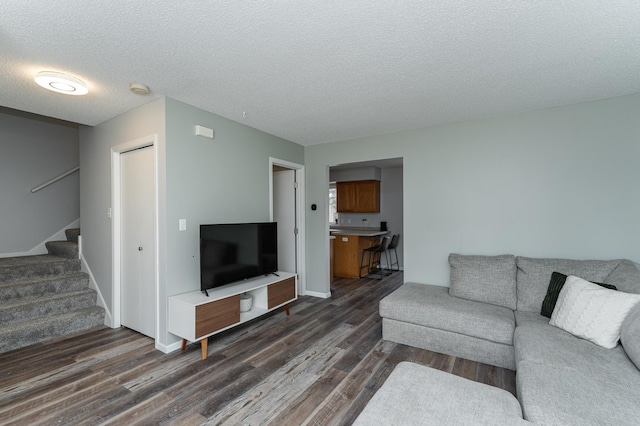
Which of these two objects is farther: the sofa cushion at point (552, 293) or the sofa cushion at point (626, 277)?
the sofa cushion at point (552, 293)

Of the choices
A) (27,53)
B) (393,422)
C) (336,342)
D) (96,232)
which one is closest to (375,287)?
(336,342)

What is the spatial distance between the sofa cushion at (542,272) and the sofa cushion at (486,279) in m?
0.08

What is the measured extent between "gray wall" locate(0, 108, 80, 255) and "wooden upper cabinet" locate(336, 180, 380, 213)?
5.17 meters

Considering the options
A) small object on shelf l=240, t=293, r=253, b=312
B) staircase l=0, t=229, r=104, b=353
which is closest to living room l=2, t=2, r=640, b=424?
staircase l=0, t=229, r=104, b=353

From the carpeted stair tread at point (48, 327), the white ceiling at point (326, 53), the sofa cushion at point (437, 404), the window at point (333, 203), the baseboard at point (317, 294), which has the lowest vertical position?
the baseboard at point (317, 294)

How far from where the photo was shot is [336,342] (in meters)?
2.93

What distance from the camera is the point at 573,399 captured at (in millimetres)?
1403

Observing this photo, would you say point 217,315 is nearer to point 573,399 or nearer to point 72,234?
point 573,399

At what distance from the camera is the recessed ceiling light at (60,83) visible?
2.20 m

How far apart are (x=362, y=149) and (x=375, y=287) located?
2.50 m

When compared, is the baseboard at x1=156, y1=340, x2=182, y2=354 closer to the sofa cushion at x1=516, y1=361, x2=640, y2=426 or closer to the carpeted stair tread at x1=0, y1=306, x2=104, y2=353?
the carpeted stair tread at x1=0, y1=306, x2=104, y2=353

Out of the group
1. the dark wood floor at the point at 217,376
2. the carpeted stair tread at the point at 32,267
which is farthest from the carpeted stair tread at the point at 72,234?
the dark wood floor at the point at 217,376

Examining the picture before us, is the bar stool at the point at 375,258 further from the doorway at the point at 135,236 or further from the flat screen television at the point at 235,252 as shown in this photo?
the doorway at the point at 135,236

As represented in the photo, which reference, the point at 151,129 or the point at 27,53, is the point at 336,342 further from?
the point at 27,53
